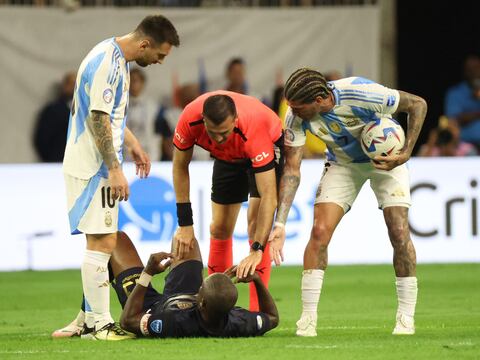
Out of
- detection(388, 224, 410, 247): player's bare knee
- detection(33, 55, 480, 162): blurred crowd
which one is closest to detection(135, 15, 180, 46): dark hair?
detection(388, 224, 410, 247): player's bare knee

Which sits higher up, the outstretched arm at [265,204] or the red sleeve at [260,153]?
the red sleeve at [260,153]

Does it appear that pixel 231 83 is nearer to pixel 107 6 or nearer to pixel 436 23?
pixel 107 6

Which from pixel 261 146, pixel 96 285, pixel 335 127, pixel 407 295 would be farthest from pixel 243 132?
pixel 407 295

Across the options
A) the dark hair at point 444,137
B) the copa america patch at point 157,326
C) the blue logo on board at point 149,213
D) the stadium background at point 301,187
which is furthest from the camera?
the dark hair at point 444,137

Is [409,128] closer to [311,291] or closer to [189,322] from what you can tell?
[311,291]

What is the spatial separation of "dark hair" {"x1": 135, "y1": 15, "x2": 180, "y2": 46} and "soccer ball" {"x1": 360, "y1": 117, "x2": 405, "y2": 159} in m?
1.59

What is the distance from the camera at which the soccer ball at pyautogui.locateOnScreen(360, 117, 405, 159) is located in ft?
32.1

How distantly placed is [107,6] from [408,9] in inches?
204

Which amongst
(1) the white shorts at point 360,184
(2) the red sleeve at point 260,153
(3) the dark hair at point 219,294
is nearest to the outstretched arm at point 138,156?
(2) the red sleeve at point 260,153

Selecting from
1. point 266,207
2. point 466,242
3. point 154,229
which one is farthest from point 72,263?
point 266,207

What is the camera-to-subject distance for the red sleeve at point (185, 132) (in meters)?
9.83

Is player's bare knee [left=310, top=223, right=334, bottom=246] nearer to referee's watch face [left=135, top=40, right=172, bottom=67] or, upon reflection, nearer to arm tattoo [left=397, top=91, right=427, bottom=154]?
arm tattoo [left=397, top=91, right=427, bottom=154]

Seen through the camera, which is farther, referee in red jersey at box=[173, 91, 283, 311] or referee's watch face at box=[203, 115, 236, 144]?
referee in red jersey at box=[173, 91, 283, 311]

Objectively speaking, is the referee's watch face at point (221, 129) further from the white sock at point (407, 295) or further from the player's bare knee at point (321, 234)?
the white sock at point (407, 295)
